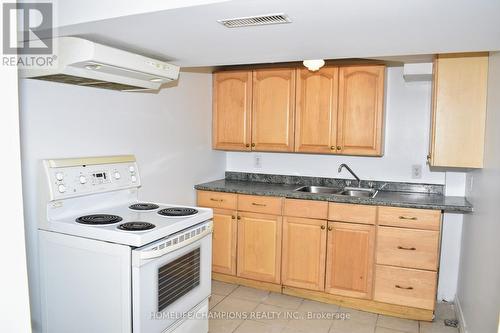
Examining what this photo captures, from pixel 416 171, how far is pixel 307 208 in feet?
3.55

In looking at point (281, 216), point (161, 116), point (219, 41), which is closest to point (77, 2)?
point (219, 41)

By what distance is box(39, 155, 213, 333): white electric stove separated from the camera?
6.11ft

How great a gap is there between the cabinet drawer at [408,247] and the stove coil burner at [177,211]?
1542 millimetres

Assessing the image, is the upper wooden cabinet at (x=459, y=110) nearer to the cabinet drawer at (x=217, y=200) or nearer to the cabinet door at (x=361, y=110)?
the cabinet door at (x=361, y=110)

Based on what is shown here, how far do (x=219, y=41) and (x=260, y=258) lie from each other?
7.11 feet

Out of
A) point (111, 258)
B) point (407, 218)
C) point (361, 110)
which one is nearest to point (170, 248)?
point (111, 258)

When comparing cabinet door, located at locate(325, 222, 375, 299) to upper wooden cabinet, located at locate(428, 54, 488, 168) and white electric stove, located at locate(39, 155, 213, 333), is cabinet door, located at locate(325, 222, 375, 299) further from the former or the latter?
white electric stove, located at locate(39, 155, 213, 333)

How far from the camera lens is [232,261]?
3.52 meters

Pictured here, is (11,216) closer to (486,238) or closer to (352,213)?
(486,238)

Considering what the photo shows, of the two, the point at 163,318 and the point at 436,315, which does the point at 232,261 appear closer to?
the point at 163,318

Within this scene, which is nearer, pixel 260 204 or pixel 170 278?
pixel 170 278

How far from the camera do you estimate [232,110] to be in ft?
12.4

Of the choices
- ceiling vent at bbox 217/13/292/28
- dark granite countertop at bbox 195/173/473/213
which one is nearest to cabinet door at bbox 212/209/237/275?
dark granite countertop at bbox 195/173/473/213

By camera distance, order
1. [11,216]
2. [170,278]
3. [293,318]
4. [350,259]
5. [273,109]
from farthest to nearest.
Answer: [273,109] < [350,259] < [293,318] < [170,278] < [11,216]
